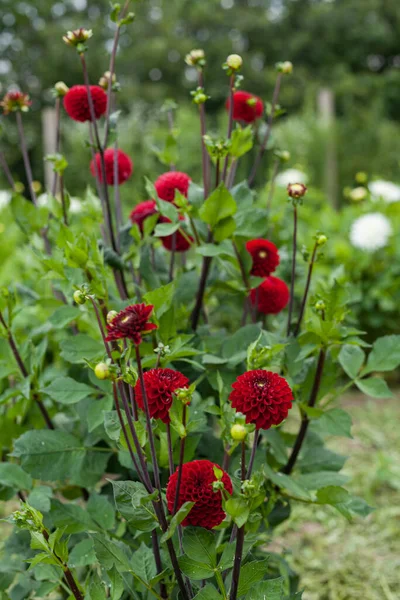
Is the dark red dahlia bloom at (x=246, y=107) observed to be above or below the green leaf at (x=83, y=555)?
above

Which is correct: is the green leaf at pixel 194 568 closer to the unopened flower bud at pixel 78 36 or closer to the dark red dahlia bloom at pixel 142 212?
the dark red dahlia bloom at pixel 142 212

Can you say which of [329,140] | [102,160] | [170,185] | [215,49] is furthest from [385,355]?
[215,49]

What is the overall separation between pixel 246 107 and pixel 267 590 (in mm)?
762

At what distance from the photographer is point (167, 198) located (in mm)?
997

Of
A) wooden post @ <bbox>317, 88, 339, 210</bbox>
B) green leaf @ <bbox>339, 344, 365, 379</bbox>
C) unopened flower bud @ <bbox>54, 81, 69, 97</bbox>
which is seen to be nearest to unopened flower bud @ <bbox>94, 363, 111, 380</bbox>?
green leaf @ <bbox>339, 344, 365, 379</bbox>

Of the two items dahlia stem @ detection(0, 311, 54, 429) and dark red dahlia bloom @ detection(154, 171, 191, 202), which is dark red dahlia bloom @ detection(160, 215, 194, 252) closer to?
dark red dahlia bloom @ detection(154, 171, 191, 202)

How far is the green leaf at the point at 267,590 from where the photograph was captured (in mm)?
706

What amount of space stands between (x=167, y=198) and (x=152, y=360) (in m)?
0.29

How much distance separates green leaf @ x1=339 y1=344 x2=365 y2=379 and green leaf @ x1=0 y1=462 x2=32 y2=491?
20.0 inches

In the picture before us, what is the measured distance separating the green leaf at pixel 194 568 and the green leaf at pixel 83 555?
256 millimetres

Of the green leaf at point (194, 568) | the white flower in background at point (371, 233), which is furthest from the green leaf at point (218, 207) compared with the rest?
the white flower in background at point (371, 233)

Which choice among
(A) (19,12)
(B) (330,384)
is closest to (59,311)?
(B) (330,384)

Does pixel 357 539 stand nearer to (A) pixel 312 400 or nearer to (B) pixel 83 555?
(A) pixel 312 400

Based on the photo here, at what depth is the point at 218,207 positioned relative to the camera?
902mm
